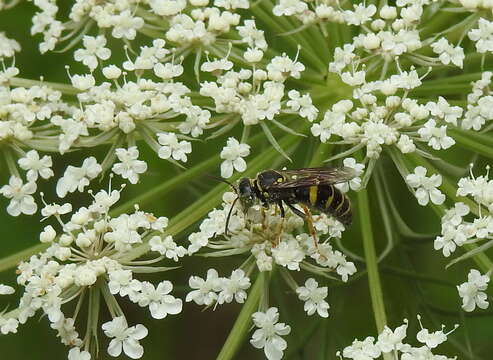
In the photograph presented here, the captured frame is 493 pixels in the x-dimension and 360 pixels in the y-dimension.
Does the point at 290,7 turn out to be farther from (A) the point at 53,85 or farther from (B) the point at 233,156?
(A) the point at 53,85

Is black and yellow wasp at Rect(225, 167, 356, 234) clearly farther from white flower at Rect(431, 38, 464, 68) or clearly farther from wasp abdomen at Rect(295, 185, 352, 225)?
white flower at Rect(431, 38, 464, 68)

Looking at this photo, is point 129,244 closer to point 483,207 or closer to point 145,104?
point 145,104

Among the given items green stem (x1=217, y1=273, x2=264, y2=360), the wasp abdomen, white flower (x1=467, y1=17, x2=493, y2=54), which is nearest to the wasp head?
the wasp abdomen

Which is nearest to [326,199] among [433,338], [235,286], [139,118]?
[235,286]

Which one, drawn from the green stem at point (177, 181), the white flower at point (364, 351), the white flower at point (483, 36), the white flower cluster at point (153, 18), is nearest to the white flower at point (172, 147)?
the green stem at point (177, 181)

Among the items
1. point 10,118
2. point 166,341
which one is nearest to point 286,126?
point 10,118
